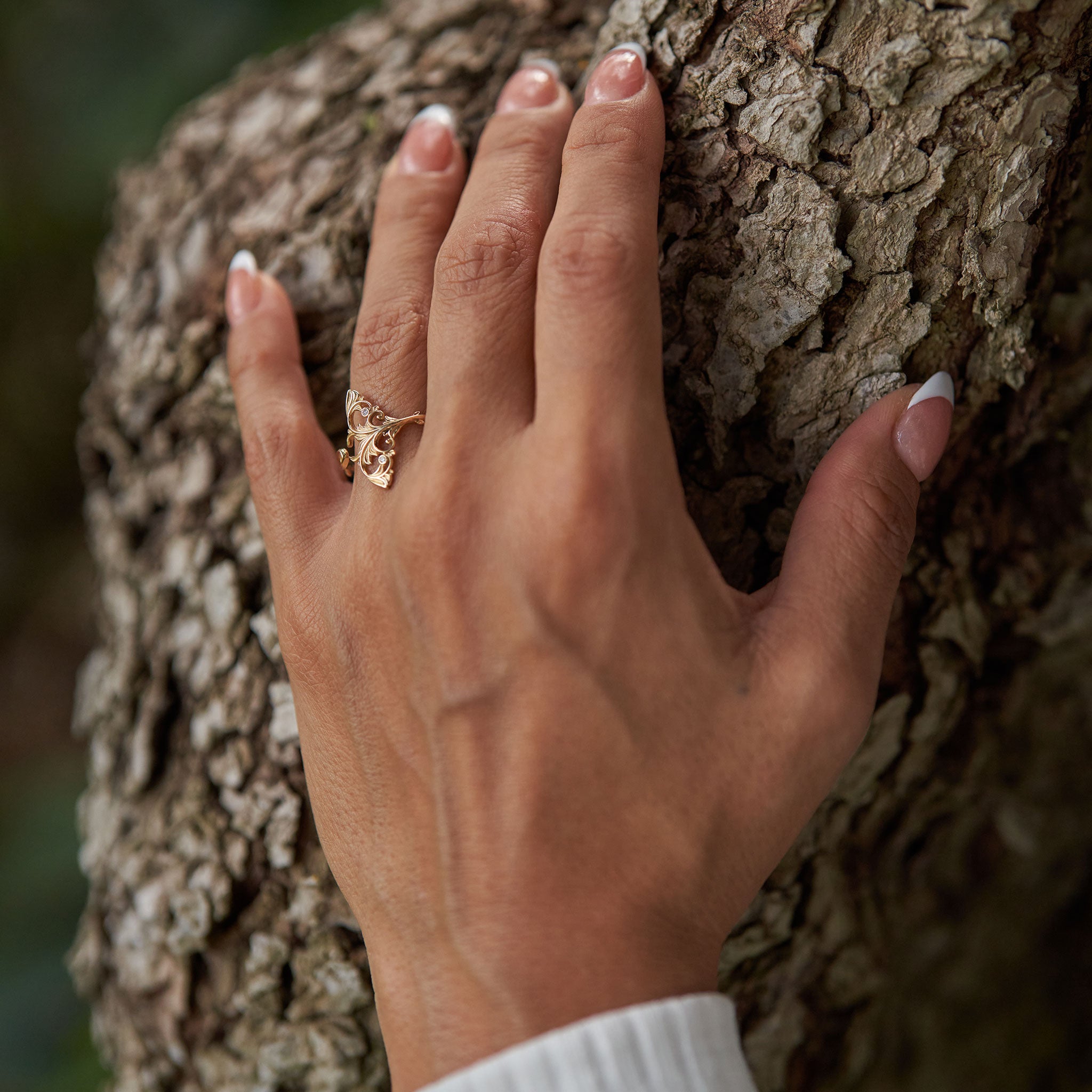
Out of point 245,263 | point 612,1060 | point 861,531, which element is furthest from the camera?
point 245,263

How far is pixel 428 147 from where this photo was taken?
3.20 ft

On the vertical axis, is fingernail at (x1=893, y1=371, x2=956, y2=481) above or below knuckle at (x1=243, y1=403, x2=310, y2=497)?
below

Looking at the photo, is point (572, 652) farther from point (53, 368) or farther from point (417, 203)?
point (53, 368)

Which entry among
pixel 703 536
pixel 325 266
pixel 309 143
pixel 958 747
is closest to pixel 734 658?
pixel 703 536

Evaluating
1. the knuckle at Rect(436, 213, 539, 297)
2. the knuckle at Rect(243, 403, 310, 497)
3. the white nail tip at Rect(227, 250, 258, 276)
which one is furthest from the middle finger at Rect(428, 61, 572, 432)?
the white nail tip at Rect(227, 250, 258, 276)

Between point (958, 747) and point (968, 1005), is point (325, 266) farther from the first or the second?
point (968, 1005)

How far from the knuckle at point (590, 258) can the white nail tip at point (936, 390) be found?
296 millimetres

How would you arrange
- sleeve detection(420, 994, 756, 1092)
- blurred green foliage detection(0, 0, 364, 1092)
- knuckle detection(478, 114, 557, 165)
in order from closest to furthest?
sleeve detection(420, 994, 756, 1092) < knuckle detection(478, 114, 557, 165) < blurred green foliage detection(0, 0, 364, 1092)

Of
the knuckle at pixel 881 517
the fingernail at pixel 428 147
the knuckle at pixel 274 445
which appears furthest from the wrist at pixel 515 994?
the fingernail at pixel 428 147

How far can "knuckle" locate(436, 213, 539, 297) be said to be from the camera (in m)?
0.80

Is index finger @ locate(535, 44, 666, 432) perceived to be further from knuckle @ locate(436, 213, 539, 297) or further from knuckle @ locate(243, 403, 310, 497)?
knuckle @ locate(243, 403, 310, 497)

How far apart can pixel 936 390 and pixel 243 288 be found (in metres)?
0.79

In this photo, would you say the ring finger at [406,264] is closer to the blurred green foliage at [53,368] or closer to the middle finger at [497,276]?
the middle finger at [497,276]

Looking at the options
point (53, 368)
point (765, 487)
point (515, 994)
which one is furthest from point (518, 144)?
point (53, 368)
